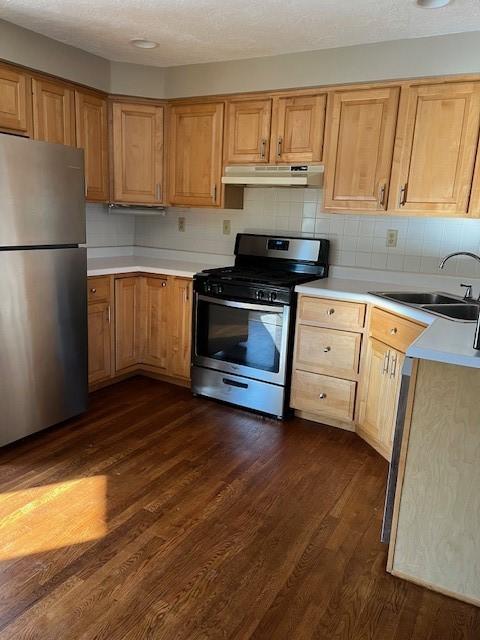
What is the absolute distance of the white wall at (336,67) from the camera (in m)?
2.69

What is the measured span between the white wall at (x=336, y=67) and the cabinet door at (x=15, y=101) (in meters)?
1.09

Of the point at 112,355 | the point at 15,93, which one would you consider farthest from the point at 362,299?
the point at 15,93

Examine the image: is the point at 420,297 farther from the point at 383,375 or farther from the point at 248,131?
the point at 248,131

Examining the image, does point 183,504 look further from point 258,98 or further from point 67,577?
point 258,98

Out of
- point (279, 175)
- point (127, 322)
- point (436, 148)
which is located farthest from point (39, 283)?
point (436, 148)

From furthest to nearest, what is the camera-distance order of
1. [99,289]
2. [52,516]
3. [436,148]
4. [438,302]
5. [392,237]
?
[99,289], [392,237], [438,302], [436,148], [52,516]

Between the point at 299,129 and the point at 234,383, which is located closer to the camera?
the point at 299,129

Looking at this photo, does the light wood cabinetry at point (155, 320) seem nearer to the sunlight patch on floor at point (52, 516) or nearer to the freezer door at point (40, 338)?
the freezer door at point (40, 338)

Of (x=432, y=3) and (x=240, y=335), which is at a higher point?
(x=432, y=3)

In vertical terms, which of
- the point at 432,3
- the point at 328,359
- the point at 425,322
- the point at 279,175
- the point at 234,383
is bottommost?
the point at 234,383

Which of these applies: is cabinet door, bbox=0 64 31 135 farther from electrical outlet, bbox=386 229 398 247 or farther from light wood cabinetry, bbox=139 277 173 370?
electrical outlet, bbox=386 229 398 247

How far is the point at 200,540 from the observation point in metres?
2.01

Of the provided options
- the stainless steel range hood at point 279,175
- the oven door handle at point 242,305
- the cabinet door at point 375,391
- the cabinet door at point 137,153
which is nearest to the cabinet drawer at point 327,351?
the cabinet door at point 375,391

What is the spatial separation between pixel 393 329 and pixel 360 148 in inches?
46.9
